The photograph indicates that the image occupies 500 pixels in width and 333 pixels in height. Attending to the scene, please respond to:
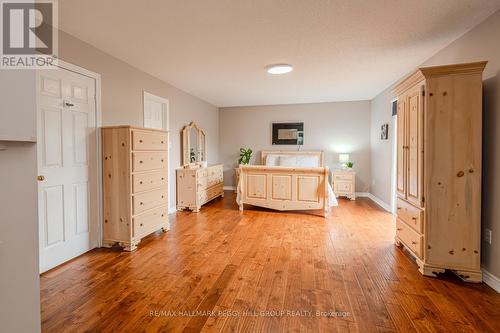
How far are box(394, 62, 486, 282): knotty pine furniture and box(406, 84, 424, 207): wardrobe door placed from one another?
0.01 metres

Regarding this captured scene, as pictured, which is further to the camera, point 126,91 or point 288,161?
point 288,161

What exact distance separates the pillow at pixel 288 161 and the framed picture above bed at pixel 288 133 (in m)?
0.51

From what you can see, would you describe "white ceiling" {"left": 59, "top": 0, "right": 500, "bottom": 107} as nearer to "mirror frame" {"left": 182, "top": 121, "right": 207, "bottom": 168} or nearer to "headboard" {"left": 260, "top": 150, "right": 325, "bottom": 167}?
"mirror frame" {"left": 182, "top": 121, "right": 207, "bottom": 168}

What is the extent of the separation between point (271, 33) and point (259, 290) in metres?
2.48

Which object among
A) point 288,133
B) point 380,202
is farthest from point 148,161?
point 380,202

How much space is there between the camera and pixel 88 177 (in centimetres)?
292

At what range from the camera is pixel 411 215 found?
260 cm

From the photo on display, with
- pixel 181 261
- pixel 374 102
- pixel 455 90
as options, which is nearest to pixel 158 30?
pixel 181 261

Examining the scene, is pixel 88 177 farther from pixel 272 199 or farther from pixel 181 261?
pixel 272 199

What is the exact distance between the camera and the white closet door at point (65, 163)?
2422mm

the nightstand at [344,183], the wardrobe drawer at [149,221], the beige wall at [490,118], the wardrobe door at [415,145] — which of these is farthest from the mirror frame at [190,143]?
the beige wall at [490,118]

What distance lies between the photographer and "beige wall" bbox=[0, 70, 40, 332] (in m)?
0.91

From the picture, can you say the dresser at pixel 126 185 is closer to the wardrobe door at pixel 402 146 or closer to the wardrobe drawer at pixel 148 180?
the wardrobe drawer at pixel 148 180

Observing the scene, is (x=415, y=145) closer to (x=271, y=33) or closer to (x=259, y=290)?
(x=271, y=33)
